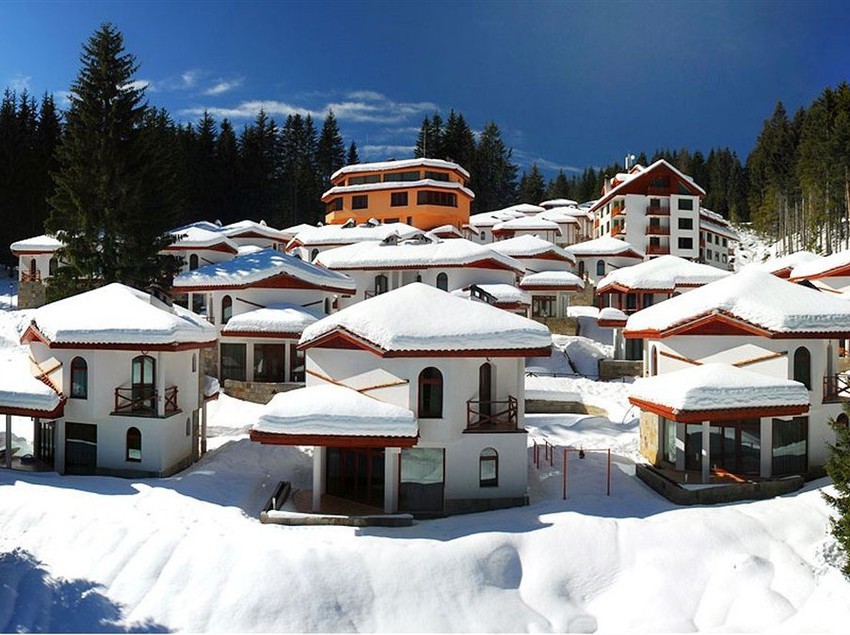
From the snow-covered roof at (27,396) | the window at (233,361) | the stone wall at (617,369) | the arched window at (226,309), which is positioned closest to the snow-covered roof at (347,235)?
the arched window at (226,309)

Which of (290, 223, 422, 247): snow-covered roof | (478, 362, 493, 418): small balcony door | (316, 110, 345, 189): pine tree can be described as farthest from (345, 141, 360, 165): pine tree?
(478, 362, 493, 418): small balcony door

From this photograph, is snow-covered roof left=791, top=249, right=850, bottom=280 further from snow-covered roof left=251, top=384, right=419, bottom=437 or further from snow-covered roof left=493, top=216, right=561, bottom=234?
snow-covered roof left=251, top=384, right=419, bottom=437

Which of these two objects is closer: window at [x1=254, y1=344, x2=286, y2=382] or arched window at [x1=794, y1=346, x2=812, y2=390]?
arched window at [x1=794, y1=346, x2=812, y2=390]

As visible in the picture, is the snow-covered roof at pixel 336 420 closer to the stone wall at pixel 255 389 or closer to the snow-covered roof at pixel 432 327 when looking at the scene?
the snow-covered roof at pixel 432 327

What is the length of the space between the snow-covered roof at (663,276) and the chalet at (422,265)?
273 inches

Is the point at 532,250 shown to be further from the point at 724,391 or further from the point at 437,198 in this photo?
the point at 724,391

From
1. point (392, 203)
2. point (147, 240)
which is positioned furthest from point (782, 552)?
point (392, 203)

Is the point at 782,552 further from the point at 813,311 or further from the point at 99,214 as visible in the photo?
the point at 99,214

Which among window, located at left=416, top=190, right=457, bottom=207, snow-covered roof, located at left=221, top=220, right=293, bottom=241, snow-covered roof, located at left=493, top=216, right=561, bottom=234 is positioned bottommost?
snow-covered roof, located at left=221, top=220, right=293, bottom=241

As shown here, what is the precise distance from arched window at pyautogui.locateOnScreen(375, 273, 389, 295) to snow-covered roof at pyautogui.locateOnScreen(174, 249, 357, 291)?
7.52 m

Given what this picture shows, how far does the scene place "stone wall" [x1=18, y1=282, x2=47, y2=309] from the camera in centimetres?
4550

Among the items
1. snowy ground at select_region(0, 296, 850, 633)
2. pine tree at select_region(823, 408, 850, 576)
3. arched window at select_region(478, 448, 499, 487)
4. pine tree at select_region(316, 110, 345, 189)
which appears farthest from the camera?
pine tree at select_region(316, 110, 345, 189)

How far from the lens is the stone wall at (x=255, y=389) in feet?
103

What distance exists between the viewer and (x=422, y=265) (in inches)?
1695
